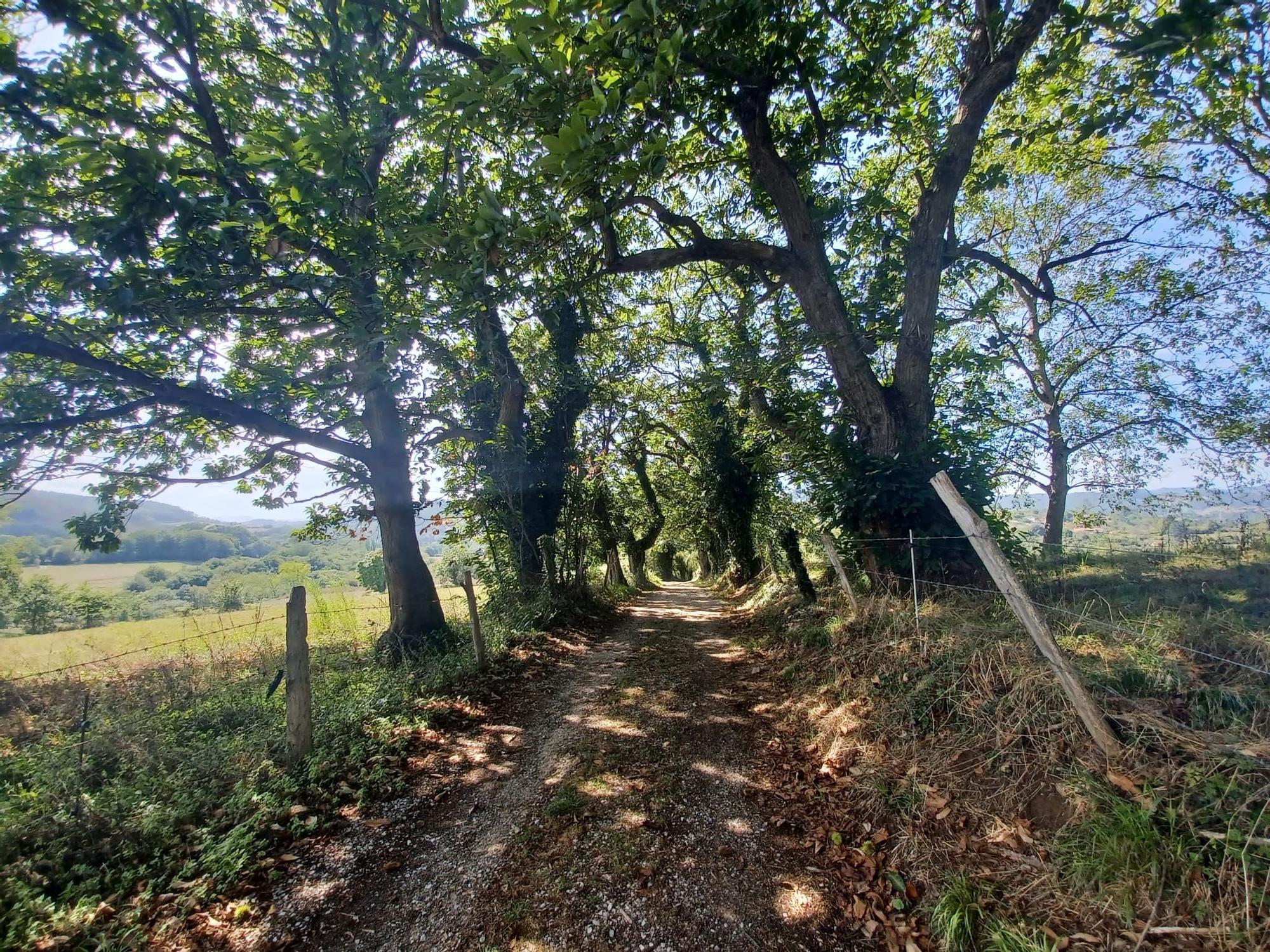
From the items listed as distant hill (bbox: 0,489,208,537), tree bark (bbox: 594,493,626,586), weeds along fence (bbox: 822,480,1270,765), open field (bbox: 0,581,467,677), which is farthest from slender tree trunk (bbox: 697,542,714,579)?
distant hill (bbox: 0,489,208,537)

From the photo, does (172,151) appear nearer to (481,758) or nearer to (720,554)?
(481,758)

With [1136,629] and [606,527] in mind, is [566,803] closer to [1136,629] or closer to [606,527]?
[1136,629]

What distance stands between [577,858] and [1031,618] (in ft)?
11.7

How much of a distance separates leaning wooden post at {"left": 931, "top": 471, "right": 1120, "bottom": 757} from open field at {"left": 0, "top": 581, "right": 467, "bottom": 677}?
7.59 m

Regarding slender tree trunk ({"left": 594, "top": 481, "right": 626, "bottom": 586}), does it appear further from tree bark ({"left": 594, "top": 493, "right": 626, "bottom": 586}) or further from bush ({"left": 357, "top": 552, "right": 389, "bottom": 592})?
bush ({"left": 357, "top": 552, "right": 389, "bottom": 592})

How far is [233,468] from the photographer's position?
1062 cm

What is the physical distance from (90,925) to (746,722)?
5266mm

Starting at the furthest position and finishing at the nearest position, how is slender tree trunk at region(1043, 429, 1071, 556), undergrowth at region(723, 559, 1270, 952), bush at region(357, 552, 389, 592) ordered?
slender tree trunk at region(1043, 429, 1071, 556)
bush at region(357, 552, 389, 592)
undergrowth at region(723, 559, 1270, 952)

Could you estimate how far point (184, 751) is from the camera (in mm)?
4320

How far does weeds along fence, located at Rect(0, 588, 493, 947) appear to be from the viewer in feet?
10.2

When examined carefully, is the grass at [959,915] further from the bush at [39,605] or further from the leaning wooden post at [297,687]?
the bush at [39,605]

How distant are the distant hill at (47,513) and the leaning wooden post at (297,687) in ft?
18.9

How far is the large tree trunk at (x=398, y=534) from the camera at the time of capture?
8.58m

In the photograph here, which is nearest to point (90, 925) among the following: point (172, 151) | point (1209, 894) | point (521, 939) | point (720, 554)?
point (521, 939)
